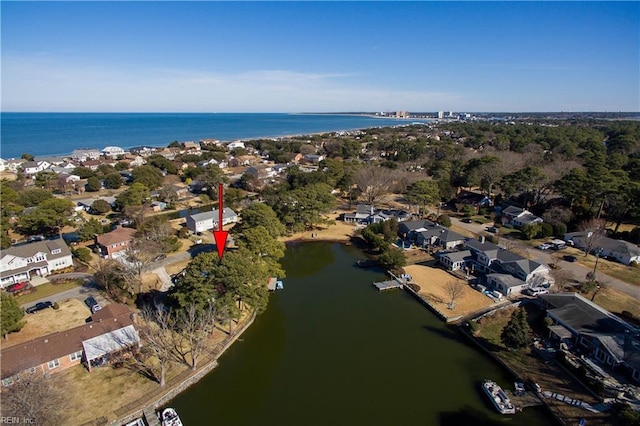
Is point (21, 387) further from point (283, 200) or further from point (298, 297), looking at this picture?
point (283, 200)

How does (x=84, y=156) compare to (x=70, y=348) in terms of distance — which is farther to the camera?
(x=84, y=156)

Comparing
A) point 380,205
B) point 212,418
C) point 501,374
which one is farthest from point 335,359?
point 380,205

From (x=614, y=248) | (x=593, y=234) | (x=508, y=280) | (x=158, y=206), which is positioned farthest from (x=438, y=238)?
(x=158, y=206)

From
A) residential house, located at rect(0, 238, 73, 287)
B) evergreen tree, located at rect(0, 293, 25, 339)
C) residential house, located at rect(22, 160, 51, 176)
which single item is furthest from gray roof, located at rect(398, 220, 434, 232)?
residential house, located at rect(22, 160, 51, 176)

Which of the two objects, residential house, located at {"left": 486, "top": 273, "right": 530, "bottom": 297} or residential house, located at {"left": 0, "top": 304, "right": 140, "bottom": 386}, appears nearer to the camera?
residential house, located at {"left": 0, "top": 304, "right": 140, "bottom": 386}

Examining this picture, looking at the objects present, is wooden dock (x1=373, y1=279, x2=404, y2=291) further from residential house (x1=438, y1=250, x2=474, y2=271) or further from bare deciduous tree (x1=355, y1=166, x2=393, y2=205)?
bare deciduous tree (x1=355, y1=166, x2=393, y2=205)

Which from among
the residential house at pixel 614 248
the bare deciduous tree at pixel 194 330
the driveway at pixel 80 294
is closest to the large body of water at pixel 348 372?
the bare deciduous tree at pixel 194 330

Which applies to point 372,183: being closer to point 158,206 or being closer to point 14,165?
point 158,206
